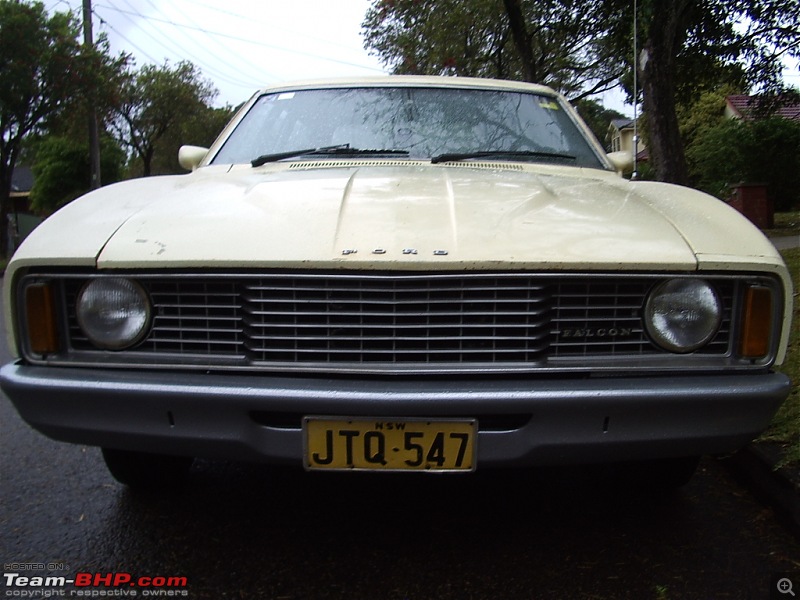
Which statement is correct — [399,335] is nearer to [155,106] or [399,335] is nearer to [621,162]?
[621,162]

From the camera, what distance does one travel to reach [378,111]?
10.9 ft

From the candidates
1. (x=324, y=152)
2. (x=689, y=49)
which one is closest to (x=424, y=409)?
(x=324, y=152)

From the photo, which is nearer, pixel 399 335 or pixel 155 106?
pixel 399 335

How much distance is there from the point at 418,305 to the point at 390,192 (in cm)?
52

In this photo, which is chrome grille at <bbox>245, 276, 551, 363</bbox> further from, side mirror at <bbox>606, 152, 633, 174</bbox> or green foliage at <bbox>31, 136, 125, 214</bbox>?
green foliage at <bbox>31, 136, 125, 214</bbox>

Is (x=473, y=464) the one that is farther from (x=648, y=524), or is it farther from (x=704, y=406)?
(x=648, y=524)

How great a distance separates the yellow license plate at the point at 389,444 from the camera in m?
1.95

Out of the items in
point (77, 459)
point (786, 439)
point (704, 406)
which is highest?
point (704, 406)

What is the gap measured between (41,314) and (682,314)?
1826 millimetres

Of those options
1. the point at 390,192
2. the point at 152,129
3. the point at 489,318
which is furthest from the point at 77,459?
the point at 152,129

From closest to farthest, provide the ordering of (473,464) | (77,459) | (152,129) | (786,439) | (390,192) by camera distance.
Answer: (473,464) < (390,192) < (786,439) < (77,459) < (152,129)

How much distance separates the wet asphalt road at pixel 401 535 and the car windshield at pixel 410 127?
4.42 ft

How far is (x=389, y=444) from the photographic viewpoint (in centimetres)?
196

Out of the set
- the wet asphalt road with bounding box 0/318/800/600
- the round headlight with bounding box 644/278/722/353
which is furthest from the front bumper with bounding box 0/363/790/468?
the wet asphalt road with bounding box 0/318/800/600
